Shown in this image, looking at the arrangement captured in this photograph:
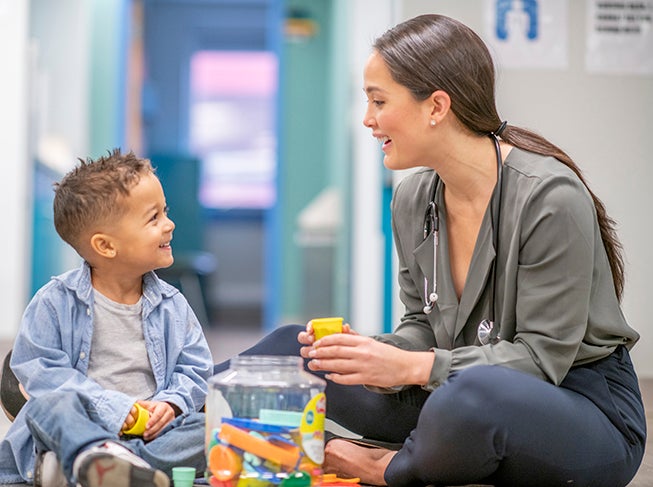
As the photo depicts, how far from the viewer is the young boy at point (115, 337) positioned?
5.15 ft

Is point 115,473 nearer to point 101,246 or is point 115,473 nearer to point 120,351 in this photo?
point 120,351

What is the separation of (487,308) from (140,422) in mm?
592

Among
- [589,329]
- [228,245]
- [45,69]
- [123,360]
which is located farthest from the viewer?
[228,245]

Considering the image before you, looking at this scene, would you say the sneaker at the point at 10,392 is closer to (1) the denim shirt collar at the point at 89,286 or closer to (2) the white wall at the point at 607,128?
(1) the denim shirt collar at the point at 89,286

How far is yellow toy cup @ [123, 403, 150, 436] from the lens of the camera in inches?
61.8

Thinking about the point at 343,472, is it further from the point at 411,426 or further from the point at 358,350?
the point at 358,350

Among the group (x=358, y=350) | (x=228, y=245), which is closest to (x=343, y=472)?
(x=358, y=350)

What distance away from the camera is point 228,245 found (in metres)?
10.2

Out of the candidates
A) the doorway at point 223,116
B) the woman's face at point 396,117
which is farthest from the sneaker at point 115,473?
the doorway at point 223,116

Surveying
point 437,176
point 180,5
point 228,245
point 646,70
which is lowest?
point 228,245

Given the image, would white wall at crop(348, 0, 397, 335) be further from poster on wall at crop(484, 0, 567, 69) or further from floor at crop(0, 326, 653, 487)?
poster on wall at crop(484, 0, 567, 69)

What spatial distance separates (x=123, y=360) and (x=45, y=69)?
15.1ft

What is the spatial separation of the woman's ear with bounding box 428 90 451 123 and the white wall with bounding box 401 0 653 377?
5.64 ft

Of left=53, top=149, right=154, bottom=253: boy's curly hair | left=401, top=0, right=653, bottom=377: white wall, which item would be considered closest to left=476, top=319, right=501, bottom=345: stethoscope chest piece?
left=53, top=149, right=154, bottom=253: boy's curly hair
